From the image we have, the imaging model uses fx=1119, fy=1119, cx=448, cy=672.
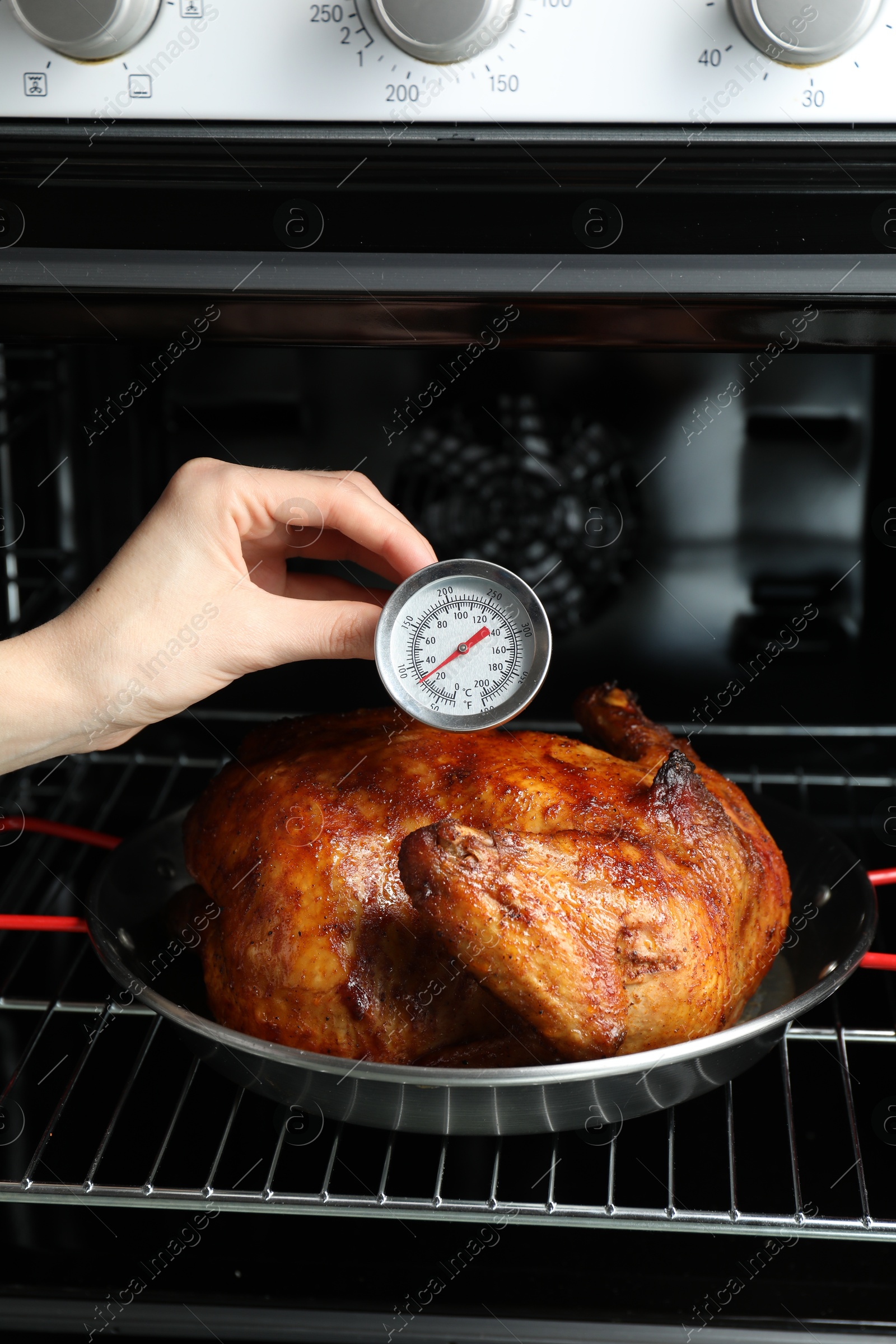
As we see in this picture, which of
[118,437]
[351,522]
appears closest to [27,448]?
[118,437]

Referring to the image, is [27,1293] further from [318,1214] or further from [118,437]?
[118,437]

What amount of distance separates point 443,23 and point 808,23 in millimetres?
235

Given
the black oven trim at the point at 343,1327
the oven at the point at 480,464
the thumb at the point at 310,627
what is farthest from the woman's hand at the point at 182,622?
the black oven trim at the point at 343,1327

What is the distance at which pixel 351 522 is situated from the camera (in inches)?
41.3

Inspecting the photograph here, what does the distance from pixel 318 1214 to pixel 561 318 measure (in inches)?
31.7

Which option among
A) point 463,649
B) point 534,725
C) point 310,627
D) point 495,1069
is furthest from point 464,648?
point 534,725

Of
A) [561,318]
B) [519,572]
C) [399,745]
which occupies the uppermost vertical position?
[561,318]

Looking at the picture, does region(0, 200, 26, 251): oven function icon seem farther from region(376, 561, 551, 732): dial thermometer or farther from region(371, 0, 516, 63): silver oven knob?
region(376, 561, 551, 732): dial thermometer

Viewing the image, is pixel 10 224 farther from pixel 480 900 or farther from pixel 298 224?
pixel 480 900

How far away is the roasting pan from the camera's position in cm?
94

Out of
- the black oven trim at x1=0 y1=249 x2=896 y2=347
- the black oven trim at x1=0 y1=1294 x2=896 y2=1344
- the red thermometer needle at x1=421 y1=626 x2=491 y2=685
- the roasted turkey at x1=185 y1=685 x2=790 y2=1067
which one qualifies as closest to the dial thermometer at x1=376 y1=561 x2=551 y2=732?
the red thermometer needle at x1=421 y1=626 x2=491 y2=685

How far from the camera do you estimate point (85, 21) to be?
74cm

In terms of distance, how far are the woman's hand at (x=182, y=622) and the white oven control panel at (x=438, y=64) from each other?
0.33m

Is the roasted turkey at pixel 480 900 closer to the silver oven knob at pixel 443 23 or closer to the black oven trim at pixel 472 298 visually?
the black oven trim at pixel 472 298
